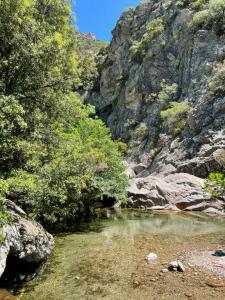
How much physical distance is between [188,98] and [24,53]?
32.9m

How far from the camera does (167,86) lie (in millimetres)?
51062

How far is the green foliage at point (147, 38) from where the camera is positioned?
5847cm

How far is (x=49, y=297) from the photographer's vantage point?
1026cm

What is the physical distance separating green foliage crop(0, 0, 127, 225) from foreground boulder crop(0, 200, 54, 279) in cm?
143

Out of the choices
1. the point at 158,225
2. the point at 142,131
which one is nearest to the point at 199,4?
the point at 142,131

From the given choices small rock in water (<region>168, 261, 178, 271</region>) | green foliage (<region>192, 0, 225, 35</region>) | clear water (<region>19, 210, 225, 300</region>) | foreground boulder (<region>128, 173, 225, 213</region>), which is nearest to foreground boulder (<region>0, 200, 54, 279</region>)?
clear water (<region>19, 210, 225, 300</region>)

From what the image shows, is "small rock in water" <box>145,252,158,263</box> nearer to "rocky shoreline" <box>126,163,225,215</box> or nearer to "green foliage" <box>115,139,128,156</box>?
"rocky shoreline" <box>126,163,225,215</box>

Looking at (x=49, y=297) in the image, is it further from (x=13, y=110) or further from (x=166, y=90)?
(x=166, y=90)

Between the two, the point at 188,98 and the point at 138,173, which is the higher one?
the point at 188,98

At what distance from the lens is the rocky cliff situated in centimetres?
3769

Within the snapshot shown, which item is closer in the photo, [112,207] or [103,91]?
[112,207]

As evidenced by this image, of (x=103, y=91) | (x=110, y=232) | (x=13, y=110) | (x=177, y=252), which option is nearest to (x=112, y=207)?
(x=110, y=232)

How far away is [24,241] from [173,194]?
22.0m

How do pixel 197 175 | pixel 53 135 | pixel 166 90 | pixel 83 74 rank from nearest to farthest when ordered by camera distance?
1. pixel 53 135
2. pixel 83 74
3. pixel 197 175
4. pixel 166 90
